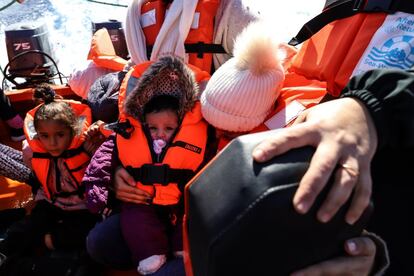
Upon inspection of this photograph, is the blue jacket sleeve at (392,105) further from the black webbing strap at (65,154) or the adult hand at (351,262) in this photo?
the black webbing strap at (65,154)

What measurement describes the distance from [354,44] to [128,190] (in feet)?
3.22

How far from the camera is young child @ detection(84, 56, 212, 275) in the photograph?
137cm

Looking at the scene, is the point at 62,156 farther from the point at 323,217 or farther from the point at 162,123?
the point at 323,217

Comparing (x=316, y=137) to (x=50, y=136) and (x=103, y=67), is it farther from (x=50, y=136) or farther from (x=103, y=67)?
(x=103, y=67)

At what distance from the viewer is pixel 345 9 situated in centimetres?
121

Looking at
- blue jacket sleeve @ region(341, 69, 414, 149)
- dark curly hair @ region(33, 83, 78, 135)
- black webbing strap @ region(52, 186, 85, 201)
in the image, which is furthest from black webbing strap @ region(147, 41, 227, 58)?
blue jacket sleeve @ region(341, 69, 414, 149)

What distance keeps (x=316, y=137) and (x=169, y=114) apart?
896 mm

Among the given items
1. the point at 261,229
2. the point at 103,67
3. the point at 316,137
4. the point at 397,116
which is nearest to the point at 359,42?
the point at 397,116

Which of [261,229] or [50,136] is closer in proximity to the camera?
[261,229]

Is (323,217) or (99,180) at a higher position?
(323,217)

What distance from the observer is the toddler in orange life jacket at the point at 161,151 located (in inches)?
53.9

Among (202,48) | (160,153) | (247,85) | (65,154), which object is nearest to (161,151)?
(160,153)

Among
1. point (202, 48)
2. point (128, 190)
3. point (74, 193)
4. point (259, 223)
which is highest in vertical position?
point (259, 223)

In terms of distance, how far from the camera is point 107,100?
181 centimetres
